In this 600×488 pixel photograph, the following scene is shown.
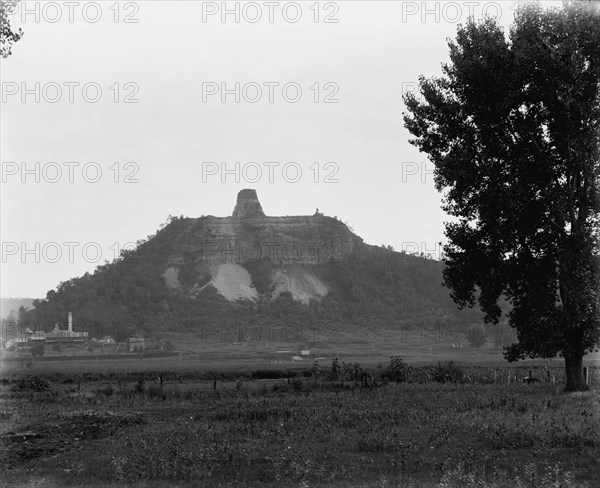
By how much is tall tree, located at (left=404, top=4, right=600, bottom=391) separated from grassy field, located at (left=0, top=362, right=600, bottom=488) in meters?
4.22

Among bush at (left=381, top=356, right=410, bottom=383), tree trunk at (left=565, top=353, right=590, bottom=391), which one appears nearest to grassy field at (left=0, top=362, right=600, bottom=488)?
tree trunk at (left=565, top=353, right=590, bottom=391)

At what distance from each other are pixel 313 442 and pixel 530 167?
19.9m

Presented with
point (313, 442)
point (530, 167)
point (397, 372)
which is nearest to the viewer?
point (313, 442)

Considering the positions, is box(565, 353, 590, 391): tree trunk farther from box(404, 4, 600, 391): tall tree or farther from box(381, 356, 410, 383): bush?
box(381, 356, 410, 383): bush

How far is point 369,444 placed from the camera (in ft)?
67.9

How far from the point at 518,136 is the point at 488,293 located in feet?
26.1

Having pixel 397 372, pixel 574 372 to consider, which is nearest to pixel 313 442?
pixel 574 372

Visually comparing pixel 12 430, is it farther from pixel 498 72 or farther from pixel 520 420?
pixel 498 72

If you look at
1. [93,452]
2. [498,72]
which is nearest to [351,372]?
[498,72]

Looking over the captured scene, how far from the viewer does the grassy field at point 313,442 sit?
56.5ft

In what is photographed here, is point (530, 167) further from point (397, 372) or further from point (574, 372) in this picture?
point (397, 372)

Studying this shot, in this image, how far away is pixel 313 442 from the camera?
2172cm

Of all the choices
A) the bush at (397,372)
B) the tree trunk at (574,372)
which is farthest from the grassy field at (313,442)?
the bush at (397,372)

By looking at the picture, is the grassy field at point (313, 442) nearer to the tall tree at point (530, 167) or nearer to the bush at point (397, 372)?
the tall tree at point (530, 167)
